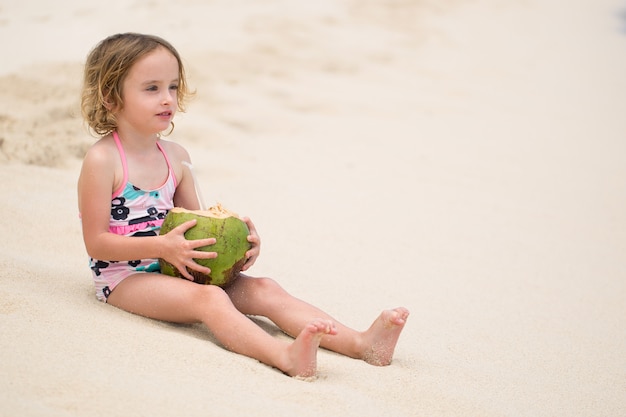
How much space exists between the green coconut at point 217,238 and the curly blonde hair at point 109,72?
1.60 feet

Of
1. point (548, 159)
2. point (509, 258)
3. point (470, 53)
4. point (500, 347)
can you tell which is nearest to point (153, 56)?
point (500, 347)

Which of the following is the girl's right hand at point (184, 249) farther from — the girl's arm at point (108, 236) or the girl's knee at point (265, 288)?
the girl's knee at point (265, 288)

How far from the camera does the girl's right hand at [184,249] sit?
8.48 ft

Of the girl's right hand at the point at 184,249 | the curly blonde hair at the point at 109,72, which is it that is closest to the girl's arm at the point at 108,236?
the girl's right hand at the point at 184,249

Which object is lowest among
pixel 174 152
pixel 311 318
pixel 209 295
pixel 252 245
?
pixel 311 318

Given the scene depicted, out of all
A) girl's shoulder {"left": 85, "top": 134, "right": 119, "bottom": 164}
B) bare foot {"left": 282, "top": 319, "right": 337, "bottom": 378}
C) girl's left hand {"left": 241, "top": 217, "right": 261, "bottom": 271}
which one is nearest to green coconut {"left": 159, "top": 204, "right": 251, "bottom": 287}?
girl's left hand {"left": 241, "top": 217, "right": 261, "bottom": 271}

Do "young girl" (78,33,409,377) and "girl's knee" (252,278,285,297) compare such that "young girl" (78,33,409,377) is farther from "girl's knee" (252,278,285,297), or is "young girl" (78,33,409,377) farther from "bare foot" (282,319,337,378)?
"bare foot" (282,319,337,378)

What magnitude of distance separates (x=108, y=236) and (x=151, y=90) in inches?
22.2

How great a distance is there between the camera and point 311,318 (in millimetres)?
2748

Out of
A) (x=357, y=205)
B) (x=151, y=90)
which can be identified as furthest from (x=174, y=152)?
Result: (x=357, y=205)

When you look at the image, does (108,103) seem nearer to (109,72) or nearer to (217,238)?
(109,72)

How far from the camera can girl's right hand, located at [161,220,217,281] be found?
8.48 feet

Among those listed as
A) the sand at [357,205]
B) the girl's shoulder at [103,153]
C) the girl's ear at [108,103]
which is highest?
the girl's ear at [108,103]

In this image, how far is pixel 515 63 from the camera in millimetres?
8500
